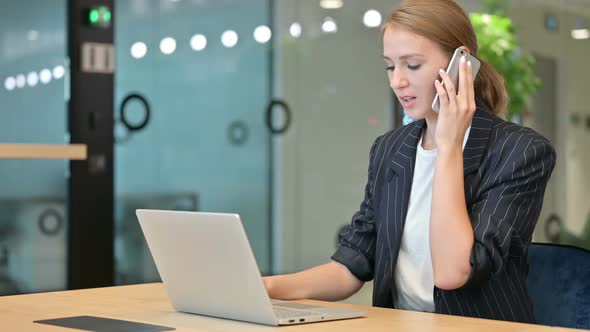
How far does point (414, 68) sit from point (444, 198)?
30cm

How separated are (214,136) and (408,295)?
3468 millimetres

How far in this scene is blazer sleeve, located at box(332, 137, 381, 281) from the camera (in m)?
2.29

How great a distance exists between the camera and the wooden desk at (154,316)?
167 cm

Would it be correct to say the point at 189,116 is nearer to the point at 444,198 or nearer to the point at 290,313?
the point at 444,198

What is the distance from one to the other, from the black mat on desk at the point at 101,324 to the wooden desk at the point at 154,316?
3cm

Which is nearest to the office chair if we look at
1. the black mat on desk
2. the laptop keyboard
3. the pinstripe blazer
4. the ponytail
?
the pinstripe blazer

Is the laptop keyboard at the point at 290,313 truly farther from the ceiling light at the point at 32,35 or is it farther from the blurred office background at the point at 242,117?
the ceiling light at the point at 32,35

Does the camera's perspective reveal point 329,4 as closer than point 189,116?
No

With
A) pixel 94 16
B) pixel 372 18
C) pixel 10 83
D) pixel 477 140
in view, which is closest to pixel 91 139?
pixel 10 83

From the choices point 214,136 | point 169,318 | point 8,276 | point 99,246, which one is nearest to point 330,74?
point 214,136

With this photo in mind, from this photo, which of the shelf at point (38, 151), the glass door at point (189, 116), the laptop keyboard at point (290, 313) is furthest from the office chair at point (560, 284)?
the glass door at point (189, 116)

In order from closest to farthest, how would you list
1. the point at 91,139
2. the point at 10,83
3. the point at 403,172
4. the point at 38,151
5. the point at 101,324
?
the point at 101,324 < the point at 403,172 < the point at 38,151 < the point at 10,83 < the point at 91,139

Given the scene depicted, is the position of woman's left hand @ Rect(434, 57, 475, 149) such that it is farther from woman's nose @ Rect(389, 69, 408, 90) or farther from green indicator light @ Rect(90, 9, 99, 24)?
green indicator light @ Rect(90, 9, 99, 24)

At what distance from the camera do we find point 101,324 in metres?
1.76
